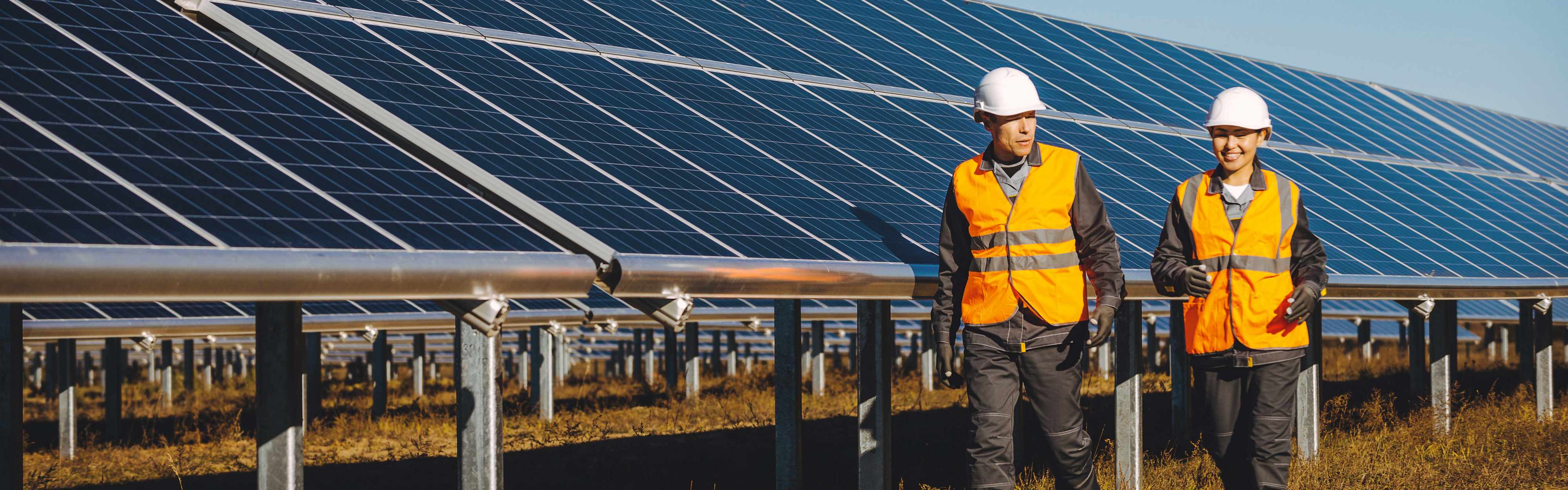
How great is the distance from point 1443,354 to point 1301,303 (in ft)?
30.1

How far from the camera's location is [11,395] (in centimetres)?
1013

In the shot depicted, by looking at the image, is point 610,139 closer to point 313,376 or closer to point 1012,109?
point 1012,109

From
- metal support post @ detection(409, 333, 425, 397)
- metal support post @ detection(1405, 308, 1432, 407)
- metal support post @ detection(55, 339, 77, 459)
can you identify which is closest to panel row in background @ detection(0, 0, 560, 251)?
metal support post @ detection(55, 339, 77, 459)

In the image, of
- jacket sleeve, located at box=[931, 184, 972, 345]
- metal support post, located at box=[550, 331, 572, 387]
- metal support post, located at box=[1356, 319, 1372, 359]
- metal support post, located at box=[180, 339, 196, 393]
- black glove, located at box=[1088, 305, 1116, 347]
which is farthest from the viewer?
metal support post, located at box=[1356, 319, 1372, 359]

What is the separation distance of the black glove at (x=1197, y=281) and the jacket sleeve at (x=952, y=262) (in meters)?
1.19

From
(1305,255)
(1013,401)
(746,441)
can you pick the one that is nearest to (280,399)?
(1013,401)

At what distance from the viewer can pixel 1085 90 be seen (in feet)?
61.8

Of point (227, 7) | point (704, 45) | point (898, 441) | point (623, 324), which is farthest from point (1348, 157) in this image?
point (227, 7)

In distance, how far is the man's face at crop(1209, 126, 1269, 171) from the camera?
24.8 ft

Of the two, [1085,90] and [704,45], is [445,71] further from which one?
[1085,90]

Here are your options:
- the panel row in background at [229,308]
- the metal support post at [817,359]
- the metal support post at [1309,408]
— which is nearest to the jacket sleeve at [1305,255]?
the metal support post at [1309,408]

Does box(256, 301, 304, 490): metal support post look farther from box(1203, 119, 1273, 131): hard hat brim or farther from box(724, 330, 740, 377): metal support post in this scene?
box(724, 330, 740, 377): metal support post

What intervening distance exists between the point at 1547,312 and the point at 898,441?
756cm

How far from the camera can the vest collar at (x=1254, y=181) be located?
755cm
